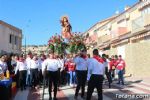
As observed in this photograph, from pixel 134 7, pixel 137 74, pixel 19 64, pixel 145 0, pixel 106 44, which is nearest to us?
pixel 19 64

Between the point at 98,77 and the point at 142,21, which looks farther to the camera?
the point at 142,21

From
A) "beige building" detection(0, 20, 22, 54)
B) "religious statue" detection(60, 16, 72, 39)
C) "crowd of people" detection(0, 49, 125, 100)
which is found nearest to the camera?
"crowd of people" detection(0, 49, 125, 100)

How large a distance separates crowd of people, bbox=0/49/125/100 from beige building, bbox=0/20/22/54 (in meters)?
30.9

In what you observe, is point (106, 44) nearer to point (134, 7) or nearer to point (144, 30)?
point (134, 7)

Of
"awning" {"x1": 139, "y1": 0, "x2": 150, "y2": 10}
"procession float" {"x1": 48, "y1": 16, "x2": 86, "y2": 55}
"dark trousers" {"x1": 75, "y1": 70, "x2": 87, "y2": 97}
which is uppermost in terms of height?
"awning" {"x1": 139, "y1": 0, "x2": 150, "y2": 10}

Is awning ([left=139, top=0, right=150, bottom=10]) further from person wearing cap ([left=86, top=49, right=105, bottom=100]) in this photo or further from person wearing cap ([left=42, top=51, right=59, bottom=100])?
person wearing cap ([left=86, top=49, right=105, bottom=100])

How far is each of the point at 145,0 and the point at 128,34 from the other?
4.24 m

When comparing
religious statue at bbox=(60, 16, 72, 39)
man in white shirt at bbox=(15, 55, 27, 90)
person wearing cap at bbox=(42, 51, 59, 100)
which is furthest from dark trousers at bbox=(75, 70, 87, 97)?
religious statue at bbox=(60, 16, 72, 39)

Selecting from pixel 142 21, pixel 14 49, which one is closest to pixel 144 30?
pixel 142 21

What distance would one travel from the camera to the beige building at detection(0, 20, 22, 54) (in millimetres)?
55219

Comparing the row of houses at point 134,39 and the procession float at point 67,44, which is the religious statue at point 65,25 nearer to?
the row of houses at point 134,39

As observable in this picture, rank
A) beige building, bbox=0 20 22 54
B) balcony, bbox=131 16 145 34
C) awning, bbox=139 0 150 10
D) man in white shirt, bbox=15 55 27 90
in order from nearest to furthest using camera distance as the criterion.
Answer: man in white shirt, bbox=15 55 27 90
balcony, bbox=131 16 145 34
awning, bbox=139 0 150 10
beige building, bbox=0 20 22 54

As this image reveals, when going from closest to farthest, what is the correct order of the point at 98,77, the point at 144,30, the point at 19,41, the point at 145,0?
the point at 98,77
the point at 144,30
the point at 145,0
the point at 19,41

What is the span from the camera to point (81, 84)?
596 inches
